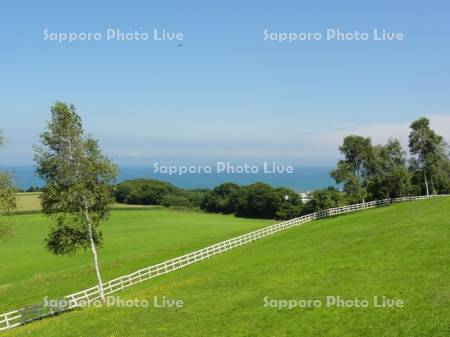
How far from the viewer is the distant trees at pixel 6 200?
90.9ft

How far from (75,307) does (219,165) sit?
2562 centimetres

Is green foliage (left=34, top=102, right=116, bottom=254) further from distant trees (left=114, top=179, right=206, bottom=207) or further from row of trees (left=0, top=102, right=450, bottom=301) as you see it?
distant trees (left=114, top=179, right=206, bottom=207)

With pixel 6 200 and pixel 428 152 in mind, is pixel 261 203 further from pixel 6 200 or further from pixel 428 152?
pixel 6 200

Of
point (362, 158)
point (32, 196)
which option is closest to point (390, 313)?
point (362, 158)

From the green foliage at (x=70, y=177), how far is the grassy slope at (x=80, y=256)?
34.1 ft

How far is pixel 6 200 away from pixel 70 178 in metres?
4.04

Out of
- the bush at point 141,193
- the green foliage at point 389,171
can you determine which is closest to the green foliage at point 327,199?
the green foliage at point 389,171

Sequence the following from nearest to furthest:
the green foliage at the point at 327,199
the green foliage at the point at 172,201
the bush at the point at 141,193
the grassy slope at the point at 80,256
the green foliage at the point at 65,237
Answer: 1. the green foliage at the point at 65,237
2. the grassy slope at the point at 80,256
3. the green foliage at the point at 327,199
4. the green foliage at the point at 172,201
5. the bush at the point at 141,193

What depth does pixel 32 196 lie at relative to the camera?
162 metres

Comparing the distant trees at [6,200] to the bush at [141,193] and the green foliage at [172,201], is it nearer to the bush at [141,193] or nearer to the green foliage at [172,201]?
the green foliage at [172,201]

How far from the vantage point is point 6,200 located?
2775 cm

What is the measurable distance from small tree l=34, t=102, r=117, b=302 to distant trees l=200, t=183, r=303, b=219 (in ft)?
319

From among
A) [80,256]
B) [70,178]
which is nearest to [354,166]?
[80,256]

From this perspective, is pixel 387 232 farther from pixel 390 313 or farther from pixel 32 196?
pixel 32 196
